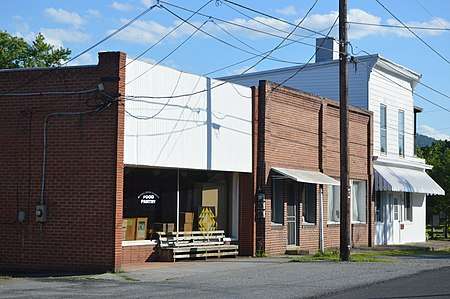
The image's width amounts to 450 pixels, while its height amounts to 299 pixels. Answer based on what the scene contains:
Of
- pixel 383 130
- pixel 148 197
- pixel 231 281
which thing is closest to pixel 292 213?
pixel 148 197

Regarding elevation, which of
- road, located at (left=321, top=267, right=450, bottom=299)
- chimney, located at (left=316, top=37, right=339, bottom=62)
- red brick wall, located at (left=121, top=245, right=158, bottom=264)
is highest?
chimney, located at (left=316, top=37, right=339, bottom=62)

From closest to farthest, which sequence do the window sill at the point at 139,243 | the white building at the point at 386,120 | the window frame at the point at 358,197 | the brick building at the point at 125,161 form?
the brick building at the point at 125,161 < the window sill at the point at 139,243 < the window frame at the point at 358,197 < the white building at the point at 386,120

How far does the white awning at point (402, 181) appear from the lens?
3191 centimetres

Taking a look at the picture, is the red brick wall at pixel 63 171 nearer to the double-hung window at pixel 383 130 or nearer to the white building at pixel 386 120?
the white building at pixel 386 120

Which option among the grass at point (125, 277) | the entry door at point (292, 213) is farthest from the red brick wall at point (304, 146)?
the grass at point (125, 277)

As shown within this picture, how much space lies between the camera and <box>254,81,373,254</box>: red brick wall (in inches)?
942

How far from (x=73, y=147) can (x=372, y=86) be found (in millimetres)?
17842

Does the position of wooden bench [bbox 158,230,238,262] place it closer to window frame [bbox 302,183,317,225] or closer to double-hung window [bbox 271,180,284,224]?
double-hung window [bbox 271,180,284,224]

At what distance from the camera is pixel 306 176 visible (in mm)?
24969

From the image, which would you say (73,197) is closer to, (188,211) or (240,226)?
(188,211)

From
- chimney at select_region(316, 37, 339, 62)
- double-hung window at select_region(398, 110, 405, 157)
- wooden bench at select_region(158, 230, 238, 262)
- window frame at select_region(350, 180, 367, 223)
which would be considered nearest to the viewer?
wooden bench at select_region(158, 230, 238, 262)

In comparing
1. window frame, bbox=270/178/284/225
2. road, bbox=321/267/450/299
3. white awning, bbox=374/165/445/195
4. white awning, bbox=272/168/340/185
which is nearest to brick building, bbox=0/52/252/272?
white awning, bbox=272/168/340/185

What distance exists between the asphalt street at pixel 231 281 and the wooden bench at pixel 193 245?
0.45 m

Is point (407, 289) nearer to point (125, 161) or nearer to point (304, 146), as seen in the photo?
point (125, 161)
